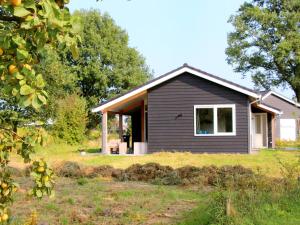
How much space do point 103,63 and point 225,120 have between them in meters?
32.9

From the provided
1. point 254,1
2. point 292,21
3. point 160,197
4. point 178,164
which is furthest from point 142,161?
point 254,1

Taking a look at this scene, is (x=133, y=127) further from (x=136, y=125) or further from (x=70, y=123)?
(x=70, y=123)

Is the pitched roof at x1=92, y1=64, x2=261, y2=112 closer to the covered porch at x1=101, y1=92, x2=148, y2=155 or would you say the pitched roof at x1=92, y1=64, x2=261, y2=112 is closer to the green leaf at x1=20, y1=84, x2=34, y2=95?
the covered porch at x1=101, y1=92, x2=148, y2=155

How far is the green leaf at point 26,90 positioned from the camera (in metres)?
2.09

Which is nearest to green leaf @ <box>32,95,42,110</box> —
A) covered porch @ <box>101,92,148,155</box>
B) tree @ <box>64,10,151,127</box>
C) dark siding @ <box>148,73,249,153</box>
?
dark siding @ <box>148,73,249,153</box>

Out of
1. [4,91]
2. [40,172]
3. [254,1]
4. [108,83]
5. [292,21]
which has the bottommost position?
[40,172]

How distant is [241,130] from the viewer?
22.4 metres

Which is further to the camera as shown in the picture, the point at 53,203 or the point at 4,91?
the point at 53,203

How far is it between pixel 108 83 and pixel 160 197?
4390cm

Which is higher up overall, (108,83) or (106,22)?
(106,22)

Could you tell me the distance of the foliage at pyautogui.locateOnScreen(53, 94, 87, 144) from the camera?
31.6 metres

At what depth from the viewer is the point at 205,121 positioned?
76.2 feet

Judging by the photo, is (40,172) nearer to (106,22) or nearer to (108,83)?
(108,83)

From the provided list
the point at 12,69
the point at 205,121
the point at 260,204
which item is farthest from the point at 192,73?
the point at 12,69
